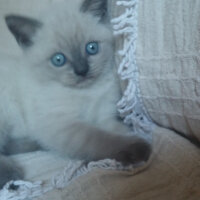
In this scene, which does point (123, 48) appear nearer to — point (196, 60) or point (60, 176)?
point (196, 60)

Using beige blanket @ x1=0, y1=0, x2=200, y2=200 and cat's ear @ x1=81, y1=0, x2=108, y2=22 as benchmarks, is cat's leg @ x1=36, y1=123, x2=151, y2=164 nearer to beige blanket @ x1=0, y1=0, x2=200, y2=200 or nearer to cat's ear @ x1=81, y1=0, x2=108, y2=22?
beige blanket @ x1=0, y1=0, x2=200, y2=200

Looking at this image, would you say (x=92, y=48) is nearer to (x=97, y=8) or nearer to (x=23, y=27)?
(x=97, y=8)

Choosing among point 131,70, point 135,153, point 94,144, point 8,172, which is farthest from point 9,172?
point 131,70

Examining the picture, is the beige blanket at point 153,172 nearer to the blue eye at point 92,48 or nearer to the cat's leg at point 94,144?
the cat's leg at point 94,144

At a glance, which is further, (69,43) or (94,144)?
(69,43)

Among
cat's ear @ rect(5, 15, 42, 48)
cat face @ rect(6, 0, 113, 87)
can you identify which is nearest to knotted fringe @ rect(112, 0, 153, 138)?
cat face @ rect(6, 0, 113, 87)

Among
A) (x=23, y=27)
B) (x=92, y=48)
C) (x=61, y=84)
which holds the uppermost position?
(x=23, y=27)
